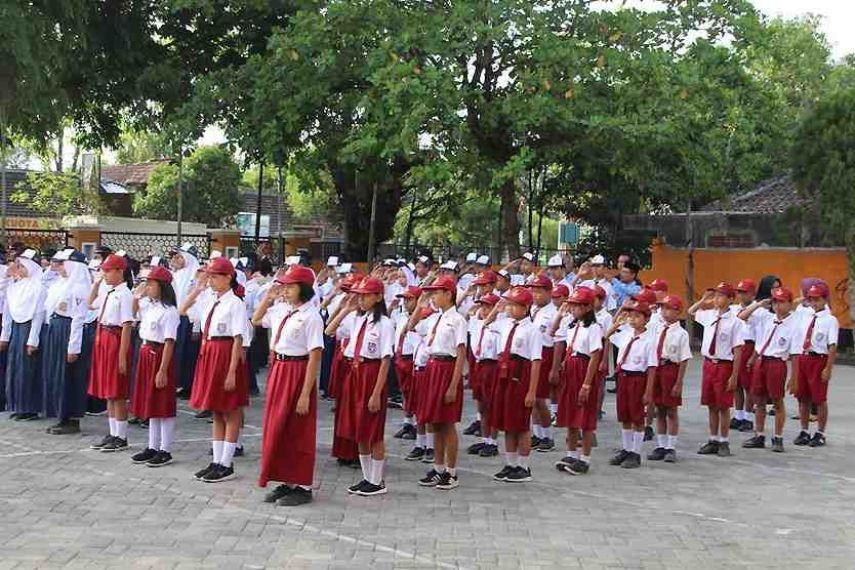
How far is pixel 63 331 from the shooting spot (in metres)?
10.4

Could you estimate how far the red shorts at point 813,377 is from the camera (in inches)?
417

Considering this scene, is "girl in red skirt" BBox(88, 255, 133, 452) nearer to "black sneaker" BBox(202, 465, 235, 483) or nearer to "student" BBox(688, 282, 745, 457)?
"black sneaker" BBox(202, 465, 235, 483)

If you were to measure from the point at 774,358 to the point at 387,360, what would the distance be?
4.68 m

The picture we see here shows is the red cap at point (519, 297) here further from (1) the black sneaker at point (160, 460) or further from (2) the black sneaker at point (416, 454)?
(1) the black sneaker at point (160, 460)

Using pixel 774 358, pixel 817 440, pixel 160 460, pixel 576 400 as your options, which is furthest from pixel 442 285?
Answer: pixel 817 440

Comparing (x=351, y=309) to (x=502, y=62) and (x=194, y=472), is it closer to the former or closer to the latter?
(x=194, y=472)

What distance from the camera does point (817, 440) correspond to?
1091cm

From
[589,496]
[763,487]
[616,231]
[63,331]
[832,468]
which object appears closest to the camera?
[589,496]

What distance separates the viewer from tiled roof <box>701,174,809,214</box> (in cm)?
2442

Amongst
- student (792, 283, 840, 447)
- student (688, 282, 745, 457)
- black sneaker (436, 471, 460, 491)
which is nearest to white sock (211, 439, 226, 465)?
black sneaker (436, 471, 460, 491)

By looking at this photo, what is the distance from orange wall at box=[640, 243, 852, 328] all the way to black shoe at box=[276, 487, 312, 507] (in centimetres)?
1536

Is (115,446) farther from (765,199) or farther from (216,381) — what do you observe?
(765,199)

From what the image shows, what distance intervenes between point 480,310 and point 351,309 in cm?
185

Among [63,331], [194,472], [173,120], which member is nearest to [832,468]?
[194,472]
